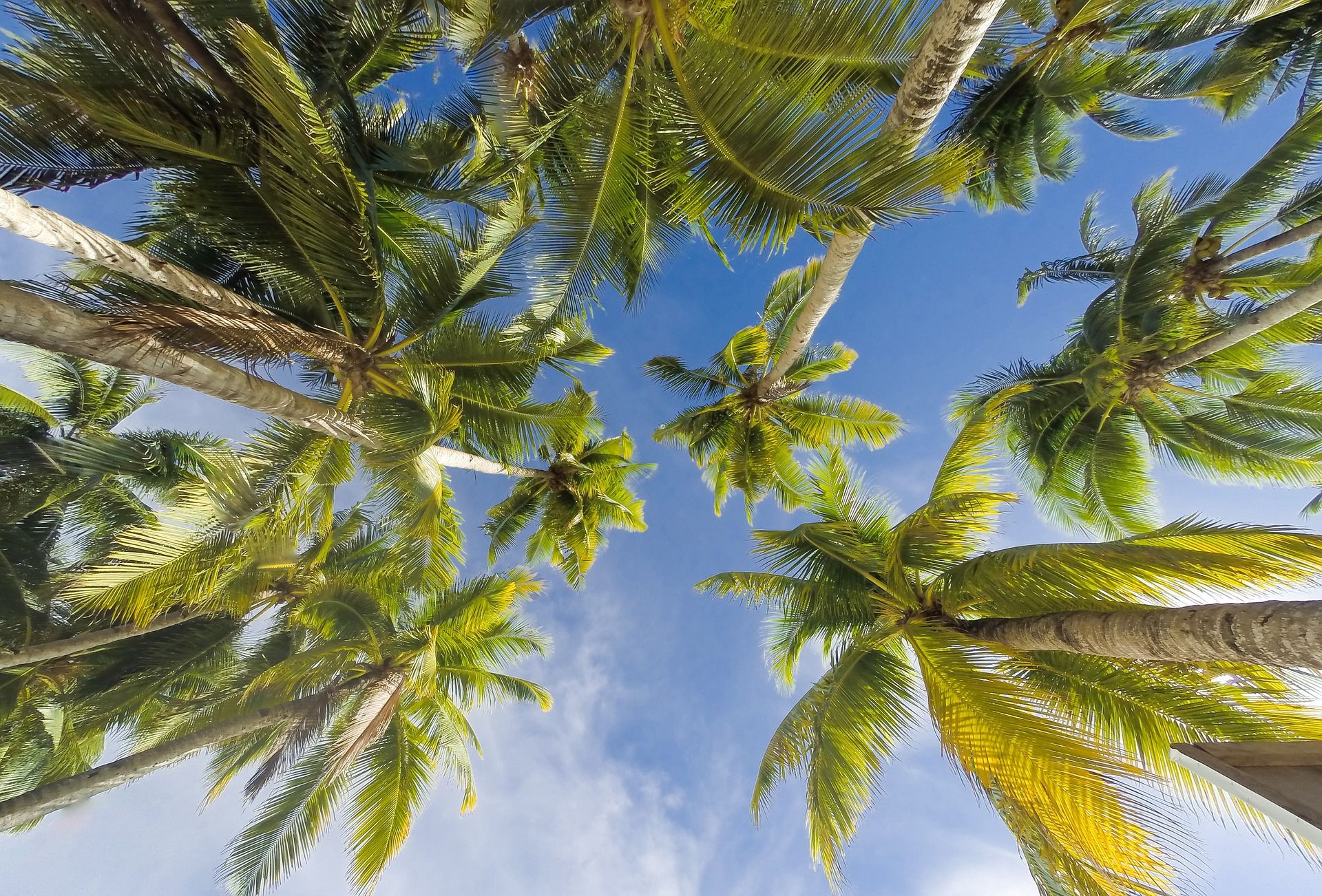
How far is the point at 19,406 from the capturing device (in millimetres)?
8586

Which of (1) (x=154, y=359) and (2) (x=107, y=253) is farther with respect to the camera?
(1) (x=154, y=359)

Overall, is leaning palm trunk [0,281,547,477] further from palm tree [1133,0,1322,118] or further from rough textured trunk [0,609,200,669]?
palm tree [1133,0,1322,118]

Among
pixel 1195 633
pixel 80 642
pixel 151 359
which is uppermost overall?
pixel 1195 633

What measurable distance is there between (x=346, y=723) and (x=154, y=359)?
16.9 ft

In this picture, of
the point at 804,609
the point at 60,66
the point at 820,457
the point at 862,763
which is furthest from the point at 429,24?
the point at 862,763

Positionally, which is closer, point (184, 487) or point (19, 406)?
point (184, 487)

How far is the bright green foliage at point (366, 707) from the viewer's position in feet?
22.0

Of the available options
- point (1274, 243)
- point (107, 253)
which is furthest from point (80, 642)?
point (1274, 243)

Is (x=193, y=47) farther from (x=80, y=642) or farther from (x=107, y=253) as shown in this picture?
(x=80, y=642)

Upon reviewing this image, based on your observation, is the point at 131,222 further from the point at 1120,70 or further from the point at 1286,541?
the point at 1120,70

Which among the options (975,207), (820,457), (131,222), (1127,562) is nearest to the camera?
(1127,562)

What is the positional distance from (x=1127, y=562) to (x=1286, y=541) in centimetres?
79

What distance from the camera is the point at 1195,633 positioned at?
3.24 meters

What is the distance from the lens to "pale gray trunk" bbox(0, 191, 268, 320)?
348 cm
